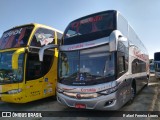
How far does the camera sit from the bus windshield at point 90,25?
23.4 ft

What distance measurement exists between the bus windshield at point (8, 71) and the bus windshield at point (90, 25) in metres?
2.39

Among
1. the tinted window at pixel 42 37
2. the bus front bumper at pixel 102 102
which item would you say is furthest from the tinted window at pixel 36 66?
the bus front bumper at pixel 102 102

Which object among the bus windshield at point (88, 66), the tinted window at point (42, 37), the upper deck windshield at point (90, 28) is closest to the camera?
the bus windshield at point (88, 66)

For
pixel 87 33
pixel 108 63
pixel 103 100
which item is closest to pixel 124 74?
pixel 108 63

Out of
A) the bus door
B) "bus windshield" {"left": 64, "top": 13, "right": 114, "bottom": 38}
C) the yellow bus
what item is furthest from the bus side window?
the bus door

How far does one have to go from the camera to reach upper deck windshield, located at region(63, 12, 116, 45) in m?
6.89

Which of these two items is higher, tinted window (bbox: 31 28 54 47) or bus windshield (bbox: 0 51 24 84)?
tinted window (bbox: 31 28 54 47)

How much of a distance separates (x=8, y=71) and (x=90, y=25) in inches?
158

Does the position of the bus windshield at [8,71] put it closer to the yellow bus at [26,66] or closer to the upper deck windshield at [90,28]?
the yellow bus at [26,66]

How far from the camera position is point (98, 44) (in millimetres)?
6562

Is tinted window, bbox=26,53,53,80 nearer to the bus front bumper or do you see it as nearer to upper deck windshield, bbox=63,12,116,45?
upper deck windshield, bbox=63,12,116,45

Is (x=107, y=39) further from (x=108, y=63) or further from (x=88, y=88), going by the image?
(x=88, y=88)

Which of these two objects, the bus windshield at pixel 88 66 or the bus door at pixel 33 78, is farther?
the bus door at pixel 33 78

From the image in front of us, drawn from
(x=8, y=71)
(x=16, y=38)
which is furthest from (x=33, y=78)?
(x=16, y=38)
